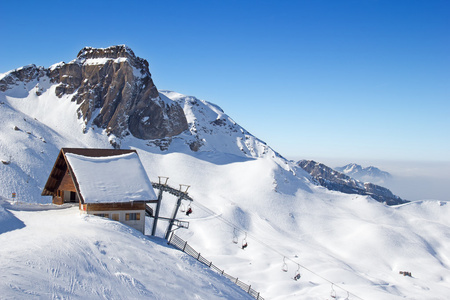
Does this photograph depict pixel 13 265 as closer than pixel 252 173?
Yes

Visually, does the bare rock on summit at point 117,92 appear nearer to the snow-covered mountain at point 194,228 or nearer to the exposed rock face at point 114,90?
the exposed rock face at point 114,90

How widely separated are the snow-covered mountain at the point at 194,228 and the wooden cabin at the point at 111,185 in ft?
5.91

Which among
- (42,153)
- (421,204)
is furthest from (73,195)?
(421,204)

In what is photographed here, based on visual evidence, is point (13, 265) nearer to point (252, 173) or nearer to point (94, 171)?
point (94, 171)

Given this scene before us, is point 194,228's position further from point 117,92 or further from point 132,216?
point 117,92

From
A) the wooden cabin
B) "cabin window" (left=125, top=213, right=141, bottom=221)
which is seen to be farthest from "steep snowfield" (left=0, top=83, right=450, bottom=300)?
"cabin window" (left=125, top=213, right=141, bottom=221)

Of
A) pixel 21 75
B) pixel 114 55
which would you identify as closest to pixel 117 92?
pixel 114 55

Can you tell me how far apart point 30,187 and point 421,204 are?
115 meters

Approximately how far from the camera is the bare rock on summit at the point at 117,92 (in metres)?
108

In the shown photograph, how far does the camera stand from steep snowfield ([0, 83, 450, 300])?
1605cm

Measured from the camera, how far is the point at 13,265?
1393 cm

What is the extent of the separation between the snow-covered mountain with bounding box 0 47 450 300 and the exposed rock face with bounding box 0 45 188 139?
493mm

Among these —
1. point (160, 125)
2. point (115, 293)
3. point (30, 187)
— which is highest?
point (160, 125)

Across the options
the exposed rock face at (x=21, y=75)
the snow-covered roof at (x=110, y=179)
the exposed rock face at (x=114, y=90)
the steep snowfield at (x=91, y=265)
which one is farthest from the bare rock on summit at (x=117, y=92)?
the steep snowfield at (x=91, y=265)
